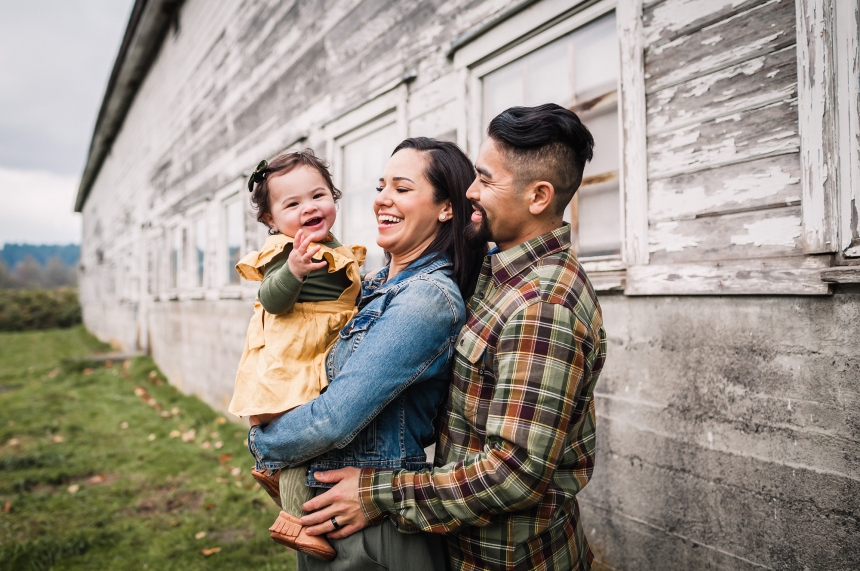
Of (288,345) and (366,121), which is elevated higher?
(366,121)

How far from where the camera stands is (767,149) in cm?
210

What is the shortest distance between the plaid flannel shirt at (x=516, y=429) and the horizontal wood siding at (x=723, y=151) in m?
1.05

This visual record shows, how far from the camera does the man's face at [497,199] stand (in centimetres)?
155

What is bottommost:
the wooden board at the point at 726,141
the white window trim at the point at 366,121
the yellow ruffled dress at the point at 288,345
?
the yellow ruffled dress at the point at 288,345

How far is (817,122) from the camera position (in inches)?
75.9

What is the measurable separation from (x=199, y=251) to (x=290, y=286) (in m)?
8.97

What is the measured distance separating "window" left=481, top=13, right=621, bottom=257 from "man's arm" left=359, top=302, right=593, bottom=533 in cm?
168

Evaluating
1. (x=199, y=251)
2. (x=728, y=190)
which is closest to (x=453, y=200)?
(x=728, y=190)

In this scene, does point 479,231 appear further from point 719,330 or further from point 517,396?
point 719,330

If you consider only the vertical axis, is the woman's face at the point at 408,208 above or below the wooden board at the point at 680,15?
below

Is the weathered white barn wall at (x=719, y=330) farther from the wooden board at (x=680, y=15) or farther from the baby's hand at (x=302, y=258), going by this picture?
the baby's hand at (x=302, y=258)

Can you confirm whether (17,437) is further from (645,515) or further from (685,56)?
(685,56)

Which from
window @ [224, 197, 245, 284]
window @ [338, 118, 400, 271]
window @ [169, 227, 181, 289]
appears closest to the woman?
window @ [338, 118, 400, 271]

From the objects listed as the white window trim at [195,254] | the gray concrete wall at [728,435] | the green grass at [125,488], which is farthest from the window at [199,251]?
the gray concrete wall at [728,435]
